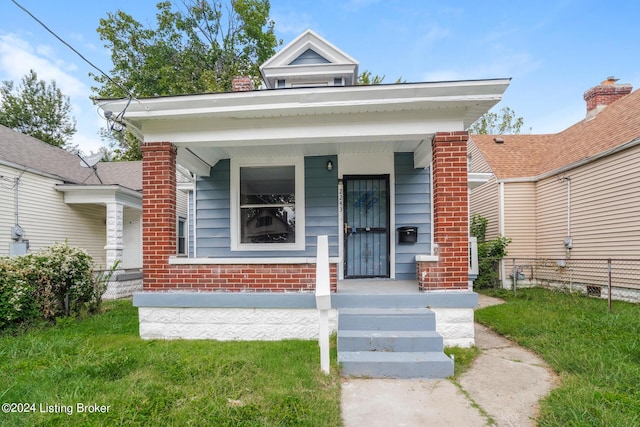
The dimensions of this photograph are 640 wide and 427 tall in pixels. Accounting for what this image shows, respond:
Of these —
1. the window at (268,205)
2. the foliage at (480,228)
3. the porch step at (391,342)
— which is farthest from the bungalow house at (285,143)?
the foliage at (480,228)

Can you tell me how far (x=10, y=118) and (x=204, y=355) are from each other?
74.4ft

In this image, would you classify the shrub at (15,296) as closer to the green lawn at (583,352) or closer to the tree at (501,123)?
the green lawn at (583,352)

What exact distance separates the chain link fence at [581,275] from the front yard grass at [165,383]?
18.8 ft

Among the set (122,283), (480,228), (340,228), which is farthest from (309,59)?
(480,228)

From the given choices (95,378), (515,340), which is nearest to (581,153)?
(515,340)

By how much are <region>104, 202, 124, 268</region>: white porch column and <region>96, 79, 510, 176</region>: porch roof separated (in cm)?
533

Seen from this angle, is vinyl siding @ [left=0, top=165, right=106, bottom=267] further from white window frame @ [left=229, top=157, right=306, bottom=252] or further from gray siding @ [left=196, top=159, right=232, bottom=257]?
white window frame @ [left=229, top=157, right=306, bottom=252]

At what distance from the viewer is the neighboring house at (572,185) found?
717cm

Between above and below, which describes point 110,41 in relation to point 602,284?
above

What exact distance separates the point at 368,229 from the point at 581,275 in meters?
6.49

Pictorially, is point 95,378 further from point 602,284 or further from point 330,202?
point 602,284

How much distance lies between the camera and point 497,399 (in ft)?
8.68

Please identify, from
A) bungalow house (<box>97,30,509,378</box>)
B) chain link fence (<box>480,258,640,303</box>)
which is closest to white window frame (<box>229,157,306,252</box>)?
bungalow house (<box>97,30,509,378</box>)

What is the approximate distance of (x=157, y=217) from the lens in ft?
13.4
